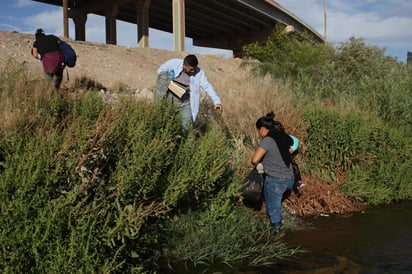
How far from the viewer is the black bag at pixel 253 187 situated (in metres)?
6.36

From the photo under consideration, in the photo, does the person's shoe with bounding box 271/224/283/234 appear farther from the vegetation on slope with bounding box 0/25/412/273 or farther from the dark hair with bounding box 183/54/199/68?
the dark hair with bounding box 183/54/199/68

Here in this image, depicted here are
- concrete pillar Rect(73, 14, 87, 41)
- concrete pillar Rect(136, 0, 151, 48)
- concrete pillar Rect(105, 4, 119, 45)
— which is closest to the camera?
concrete pillar Rect(136, 0, 151, 48)

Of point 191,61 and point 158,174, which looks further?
point 191,61

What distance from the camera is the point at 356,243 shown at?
6098mm

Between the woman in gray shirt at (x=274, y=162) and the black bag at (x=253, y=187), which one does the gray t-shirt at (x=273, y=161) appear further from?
the black bag at (x=253, y=187)

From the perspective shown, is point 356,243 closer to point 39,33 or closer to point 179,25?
point 39,33

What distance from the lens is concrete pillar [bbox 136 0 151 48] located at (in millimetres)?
31016

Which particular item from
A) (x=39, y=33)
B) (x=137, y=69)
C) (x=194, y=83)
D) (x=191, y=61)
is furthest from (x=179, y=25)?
(x=191, y=61)

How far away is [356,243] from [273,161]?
155 cm

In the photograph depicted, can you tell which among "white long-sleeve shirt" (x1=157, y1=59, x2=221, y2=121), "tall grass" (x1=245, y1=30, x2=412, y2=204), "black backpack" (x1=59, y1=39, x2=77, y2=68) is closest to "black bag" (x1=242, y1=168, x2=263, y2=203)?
"white long-sleeve shirt" (x1=157, y1=59, x2=221, y2=121)

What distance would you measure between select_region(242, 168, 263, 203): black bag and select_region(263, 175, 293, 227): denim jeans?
4.2 inches

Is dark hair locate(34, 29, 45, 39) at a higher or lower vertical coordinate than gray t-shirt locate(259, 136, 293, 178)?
higher

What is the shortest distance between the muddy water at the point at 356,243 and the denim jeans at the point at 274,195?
1.05 ft

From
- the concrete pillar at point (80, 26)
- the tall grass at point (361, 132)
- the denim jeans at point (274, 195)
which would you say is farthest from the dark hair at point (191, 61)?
the concrete pillar at point (80, 26)
